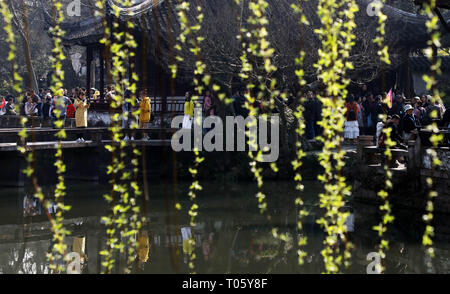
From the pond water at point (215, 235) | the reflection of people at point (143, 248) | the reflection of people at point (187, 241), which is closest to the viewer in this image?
the pond water at point (215, 235)

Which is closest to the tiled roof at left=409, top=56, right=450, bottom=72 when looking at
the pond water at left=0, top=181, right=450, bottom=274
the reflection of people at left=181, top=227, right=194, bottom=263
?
the pond water at left=0, top=181, right=450, bottom=274

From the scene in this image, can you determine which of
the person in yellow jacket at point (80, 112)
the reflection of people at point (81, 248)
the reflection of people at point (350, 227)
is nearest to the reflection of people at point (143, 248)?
the reflection of people at point (81, 248)

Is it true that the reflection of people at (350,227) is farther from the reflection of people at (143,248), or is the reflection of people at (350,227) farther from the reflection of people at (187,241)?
the reflection of people at (143,248)

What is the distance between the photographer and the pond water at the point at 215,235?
35.2ft

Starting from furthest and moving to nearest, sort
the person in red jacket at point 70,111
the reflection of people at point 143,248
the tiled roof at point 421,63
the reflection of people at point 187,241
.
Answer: the tiled roof at point 421,63
the person in red jacket at point 70,111
the reflection of people at point 187,241
the reflection of people at point 143,248

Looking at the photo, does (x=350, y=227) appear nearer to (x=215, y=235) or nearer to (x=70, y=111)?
(x=215, y=235)

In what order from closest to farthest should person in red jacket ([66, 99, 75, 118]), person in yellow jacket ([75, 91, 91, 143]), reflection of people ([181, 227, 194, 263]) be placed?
reflection of people ([181, 227, 194, 263])
person in yellow jacket ([75, 91, 91, 143])
person in red jacket ([66, 99, 75, 118])

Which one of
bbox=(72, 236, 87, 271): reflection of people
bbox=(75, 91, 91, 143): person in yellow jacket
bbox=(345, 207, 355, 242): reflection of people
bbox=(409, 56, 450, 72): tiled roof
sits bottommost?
bbox=(72, 236, 87, 271): reflection of people

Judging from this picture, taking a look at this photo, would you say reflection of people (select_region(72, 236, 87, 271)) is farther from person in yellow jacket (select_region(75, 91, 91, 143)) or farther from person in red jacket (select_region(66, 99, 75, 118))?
person in red jacket (select_region(66, 99, 75, 118))

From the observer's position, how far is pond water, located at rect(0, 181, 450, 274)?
10.7 meters

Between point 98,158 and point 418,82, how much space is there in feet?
43.7

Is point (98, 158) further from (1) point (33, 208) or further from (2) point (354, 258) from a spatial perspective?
(2) point (354, 258)

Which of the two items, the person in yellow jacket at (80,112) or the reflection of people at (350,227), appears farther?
the person in yellow jacket at (80,112)

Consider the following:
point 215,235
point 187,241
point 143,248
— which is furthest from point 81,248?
point 215,235
